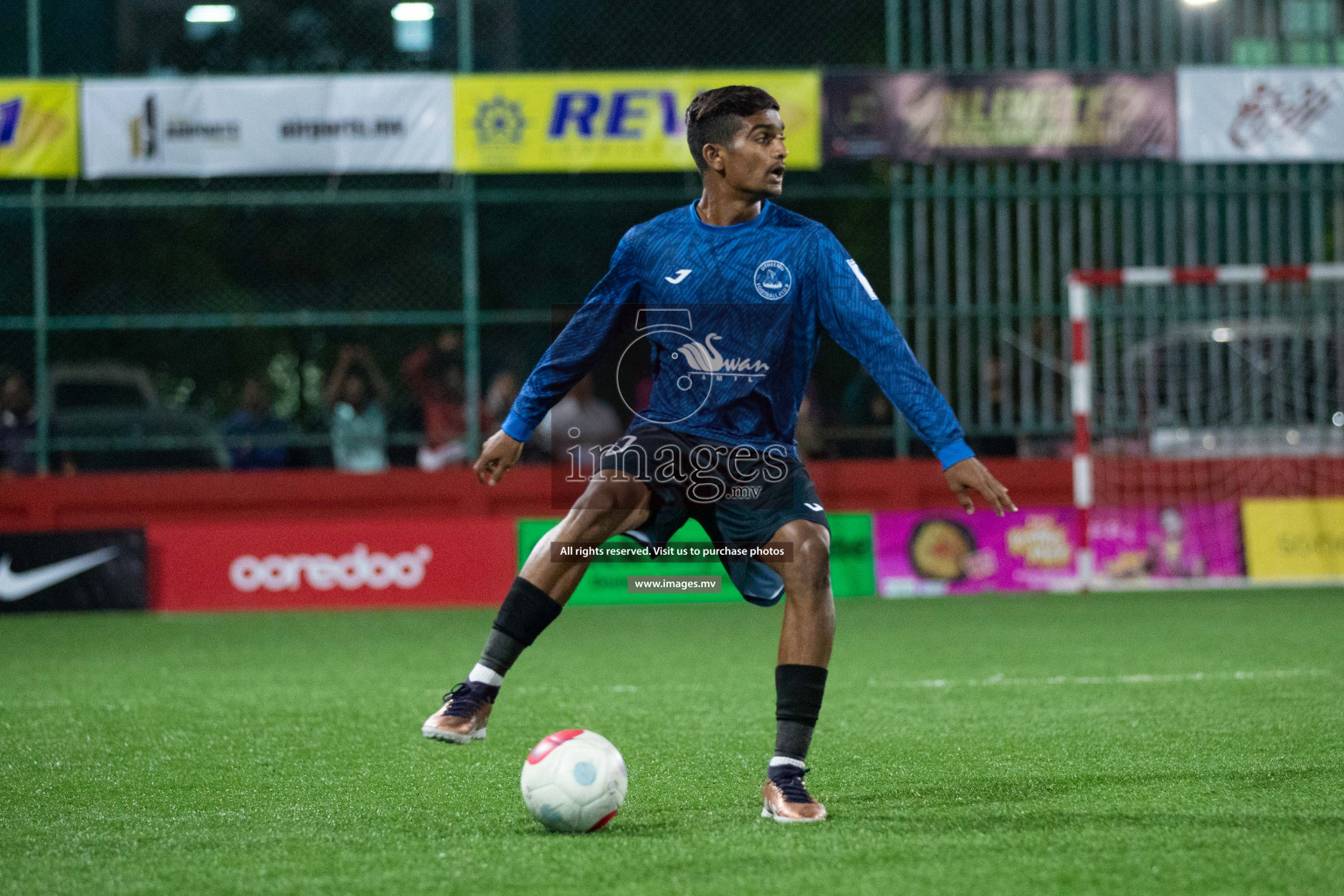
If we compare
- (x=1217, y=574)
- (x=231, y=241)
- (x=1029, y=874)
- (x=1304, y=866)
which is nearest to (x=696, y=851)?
(x=1029, y=874)

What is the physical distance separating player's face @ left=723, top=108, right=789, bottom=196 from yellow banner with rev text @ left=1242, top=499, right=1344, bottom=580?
9358mm

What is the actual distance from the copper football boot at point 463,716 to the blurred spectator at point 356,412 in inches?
378

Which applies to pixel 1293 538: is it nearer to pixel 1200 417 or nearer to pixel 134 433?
pixel 1200 417

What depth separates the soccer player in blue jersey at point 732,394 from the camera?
4.67 metres

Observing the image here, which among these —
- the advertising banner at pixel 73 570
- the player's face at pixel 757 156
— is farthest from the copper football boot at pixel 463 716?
the advertising banner at pixel 73 570

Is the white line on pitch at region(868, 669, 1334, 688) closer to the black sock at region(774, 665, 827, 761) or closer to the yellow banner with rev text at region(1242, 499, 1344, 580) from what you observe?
the black sock at region(774, 665, 827, 761)

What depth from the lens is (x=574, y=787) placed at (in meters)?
4.40

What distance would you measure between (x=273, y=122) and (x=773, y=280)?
10095mm

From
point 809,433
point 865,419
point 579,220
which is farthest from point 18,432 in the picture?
point 579,220

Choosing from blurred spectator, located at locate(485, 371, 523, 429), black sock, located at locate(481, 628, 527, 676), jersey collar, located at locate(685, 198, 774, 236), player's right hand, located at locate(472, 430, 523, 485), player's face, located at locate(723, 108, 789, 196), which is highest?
player's face, located at locate(723, 108, 789, 196)

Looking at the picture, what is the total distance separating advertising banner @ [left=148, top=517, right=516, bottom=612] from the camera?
12789mm

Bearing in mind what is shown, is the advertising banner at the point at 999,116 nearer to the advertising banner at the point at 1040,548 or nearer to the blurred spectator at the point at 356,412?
the advertising banner at the point at 1040,548

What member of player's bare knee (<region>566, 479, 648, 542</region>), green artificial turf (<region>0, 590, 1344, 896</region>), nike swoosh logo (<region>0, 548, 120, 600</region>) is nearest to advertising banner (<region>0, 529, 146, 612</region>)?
nike swoosh logo (<region>0, 548, 120, 600</region>)

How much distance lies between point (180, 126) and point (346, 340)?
6295 mm
